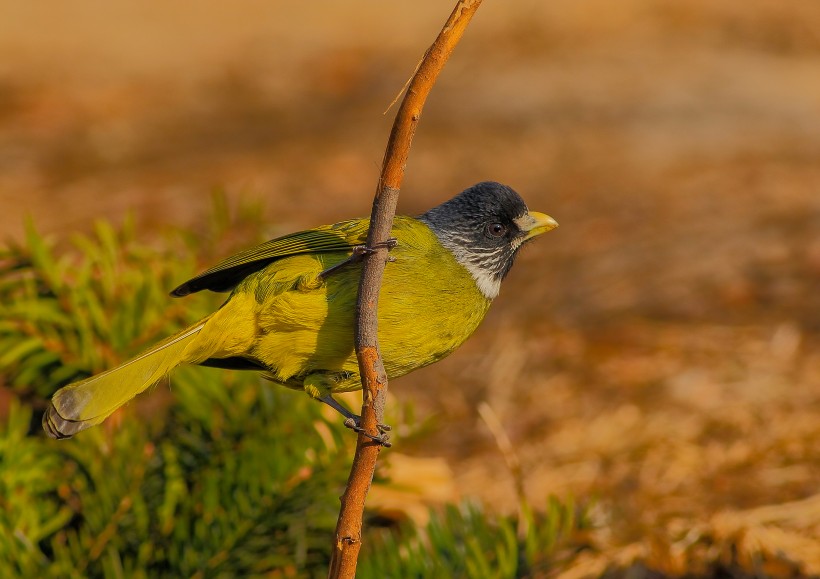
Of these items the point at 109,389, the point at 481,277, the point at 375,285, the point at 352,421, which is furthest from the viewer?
the point at 481,277

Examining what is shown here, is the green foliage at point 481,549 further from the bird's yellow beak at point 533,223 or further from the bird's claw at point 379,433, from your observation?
the bird's yellow beak at point 533,223

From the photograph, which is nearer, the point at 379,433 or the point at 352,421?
the point at 379,433

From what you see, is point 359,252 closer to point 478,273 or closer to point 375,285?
point 375,285

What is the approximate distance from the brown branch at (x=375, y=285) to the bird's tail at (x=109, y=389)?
598 millimetres

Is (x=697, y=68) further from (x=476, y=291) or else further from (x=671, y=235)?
(x=476, y=291)

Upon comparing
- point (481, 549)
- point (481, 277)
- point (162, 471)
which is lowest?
point (481, 549)

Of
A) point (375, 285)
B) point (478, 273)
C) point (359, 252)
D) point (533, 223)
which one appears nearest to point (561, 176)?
point (533, 223)

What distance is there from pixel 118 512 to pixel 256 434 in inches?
16.3

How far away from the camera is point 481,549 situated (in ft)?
9.40

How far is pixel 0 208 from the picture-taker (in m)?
9.56

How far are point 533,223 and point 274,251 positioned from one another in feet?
3.19

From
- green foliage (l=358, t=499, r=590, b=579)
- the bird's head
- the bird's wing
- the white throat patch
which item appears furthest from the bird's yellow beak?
green foliage (l=358, t=499, r=590, b=579)

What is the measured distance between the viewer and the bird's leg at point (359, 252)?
213 cm

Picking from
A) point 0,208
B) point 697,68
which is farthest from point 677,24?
point 0,208
